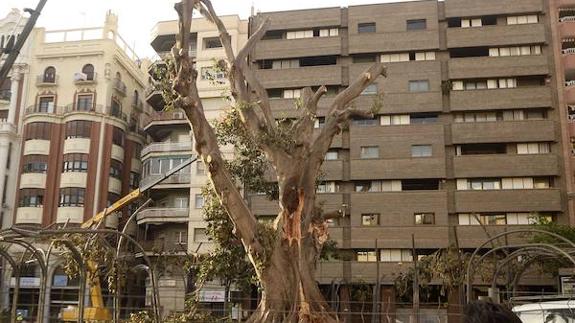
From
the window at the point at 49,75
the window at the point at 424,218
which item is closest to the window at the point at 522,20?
the window at the point at 424,218

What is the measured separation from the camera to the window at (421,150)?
43.7 m

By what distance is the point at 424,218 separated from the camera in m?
42.6

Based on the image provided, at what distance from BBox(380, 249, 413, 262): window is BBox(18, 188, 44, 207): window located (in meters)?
26.1

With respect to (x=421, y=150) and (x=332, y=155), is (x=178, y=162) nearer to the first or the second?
(x=332, y=155)

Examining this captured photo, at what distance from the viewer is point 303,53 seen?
1854 inches

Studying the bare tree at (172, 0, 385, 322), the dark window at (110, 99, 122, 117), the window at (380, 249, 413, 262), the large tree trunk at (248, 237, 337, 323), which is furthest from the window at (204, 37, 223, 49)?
the large tree trunk at (248, 237, 337, 323)

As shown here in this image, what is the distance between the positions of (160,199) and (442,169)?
22319 mm

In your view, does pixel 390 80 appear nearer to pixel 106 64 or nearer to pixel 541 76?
pixel 541 76

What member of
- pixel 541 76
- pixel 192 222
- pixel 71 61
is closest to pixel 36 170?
pixel 71 61

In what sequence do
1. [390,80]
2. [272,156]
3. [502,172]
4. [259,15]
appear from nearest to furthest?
1. [272,156]
2. [502,172]
3. [390,80]
4. [259,15]

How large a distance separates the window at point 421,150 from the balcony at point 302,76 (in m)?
7.27

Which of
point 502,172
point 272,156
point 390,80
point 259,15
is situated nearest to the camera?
point 272,156

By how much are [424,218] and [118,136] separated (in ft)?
83.4

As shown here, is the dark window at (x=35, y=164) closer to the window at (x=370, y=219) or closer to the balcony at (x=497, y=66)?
the window at (x=370, y=219)
